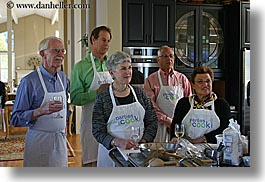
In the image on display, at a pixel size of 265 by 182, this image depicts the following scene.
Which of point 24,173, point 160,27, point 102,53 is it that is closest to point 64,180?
point 24,173

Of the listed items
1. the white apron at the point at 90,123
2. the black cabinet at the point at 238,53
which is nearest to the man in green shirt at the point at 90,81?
the white apron at the point at 90,123

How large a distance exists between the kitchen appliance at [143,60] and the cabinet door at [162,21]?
0.04 metres

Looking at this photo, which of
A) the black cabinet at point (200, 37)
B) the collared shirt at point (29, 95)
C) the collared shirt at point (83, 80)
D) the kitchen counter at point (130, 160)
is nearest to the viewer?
the kitchen counter at point (130, 160)

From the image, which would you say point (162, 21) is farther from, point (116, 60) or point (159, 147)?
point (159, 147)

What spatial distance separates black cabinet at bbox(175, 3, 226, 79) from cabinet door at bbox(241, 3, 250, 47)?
0.54 feet

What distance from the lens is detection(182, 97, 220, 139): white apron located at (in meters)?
1.45

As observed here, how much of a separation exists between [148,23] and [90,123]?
1.79ft

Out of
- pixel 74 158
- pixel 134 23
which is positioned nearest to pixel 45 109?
pixel 74 158

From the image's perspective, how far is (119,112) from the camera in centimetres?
138

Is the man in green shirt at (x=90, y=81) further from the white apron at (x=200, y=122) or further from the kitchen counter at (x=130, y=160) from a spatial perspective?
the white apron at (x=200, y=122)

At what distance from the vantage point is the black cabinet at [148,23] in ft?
5.33

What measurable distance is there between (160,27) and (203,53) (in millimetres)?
217

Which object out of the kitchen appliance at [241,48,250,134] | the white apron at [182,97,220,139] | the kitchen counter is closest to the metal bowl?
the kitchen counter

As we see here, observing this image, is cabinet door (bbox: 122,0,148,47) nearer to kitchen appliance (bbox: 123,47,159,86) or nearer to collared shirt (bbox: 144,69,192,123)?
kitchen appliance (bbox: 123,47,159,86)
